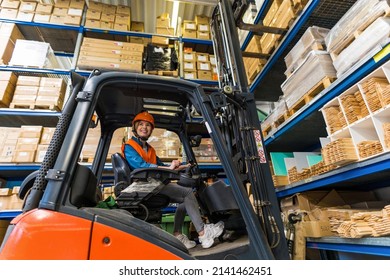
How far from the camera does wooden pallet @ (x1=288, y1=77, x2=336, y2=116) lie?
2867 millimetres

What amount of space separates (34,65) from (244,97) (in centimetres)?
535

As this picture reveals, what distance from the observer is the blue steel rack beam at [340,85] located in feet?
7.07

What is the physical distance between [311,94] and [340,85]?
53 centimetres

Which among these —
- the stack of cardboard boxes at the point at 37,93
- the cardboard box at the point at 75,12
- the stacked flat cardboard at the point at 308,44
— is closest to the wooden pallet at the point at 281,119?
the stacked flat cardboard at the point at 308,44

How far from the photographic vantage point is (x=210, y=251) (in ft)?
6.59

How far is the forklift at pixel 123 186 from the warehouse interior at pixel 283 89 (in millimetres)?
120

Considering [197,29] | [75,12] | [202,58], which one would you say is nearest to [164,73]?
[202,58]

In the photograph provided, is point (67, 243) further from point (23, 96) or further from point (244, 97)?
Result: point (23, 96)

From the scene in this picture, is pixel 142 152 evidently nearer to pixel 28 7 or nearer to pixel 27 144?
→ pixel 27 144

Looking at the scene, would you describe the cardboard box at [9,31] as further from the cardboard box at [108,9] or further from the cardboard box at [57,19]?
the cardboard box at [108,9]

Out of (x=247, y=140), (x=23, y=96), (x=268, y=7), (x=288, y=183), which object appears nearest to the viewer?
(x=247, y=140)

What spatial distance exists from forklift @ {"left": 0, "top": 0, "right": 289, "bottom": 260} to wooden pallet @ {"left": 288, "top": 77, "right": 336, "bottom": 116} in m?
1.02

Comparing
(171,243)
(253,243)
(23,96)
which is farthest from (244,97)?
(23,96)

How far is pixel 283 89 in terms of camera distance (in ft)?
12.4
